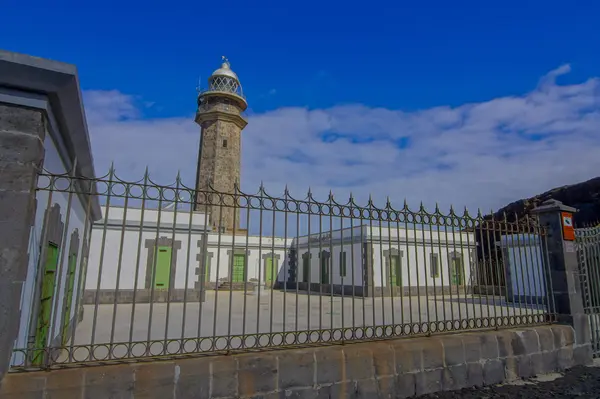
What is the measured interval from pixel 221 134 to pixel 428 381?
22.0 meters

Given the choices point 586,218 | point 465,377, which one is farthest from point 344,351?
point 586,218

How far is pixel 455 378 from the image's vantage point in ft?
14.1

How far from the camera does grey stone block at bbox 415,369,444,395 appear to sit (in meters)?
4.04

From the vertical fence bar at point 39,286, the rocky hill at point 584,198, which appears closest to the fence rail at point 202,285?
the vertical fence bar at point 39,286

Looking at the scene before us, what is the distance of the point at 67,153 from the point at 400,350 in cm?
398

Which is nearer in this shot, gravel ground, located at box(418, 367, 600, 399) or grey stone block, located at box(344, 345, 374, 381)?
grey stone block, located at box(344, 345, 374, 381)

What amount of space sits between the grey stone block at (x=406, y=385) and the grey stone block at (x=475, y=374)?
0.83m

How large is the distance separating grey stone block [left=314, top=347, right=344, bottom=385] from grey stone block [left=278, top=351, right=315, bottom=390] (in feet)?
0.22

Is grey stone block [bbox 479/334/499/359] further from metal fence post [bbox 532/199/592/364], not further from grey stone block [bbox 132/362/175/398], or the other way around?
grey stone block [bbox 132/362/175/398]

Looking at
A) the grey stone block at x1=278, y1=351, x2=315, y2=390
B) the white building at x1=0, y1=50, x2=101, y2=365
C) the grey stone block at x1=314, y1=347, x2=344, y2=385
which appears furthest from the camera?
the grey stone block at x1=314, y1=347, x2=344, y2=385

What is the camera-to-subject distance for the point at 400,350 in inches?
157

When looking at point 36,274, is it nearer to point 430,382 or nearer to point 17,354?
point 17,354

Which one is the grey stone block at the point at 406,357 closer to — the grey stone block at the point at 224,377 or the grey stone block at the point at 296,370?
the grey stone block at the point at 296,370

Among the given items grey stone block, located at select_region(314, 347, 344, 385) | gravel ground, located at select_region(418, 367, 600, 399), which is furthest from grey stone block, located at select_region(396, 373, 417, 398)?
grey stone block, located at select_region(314, 347, 344, 385)
